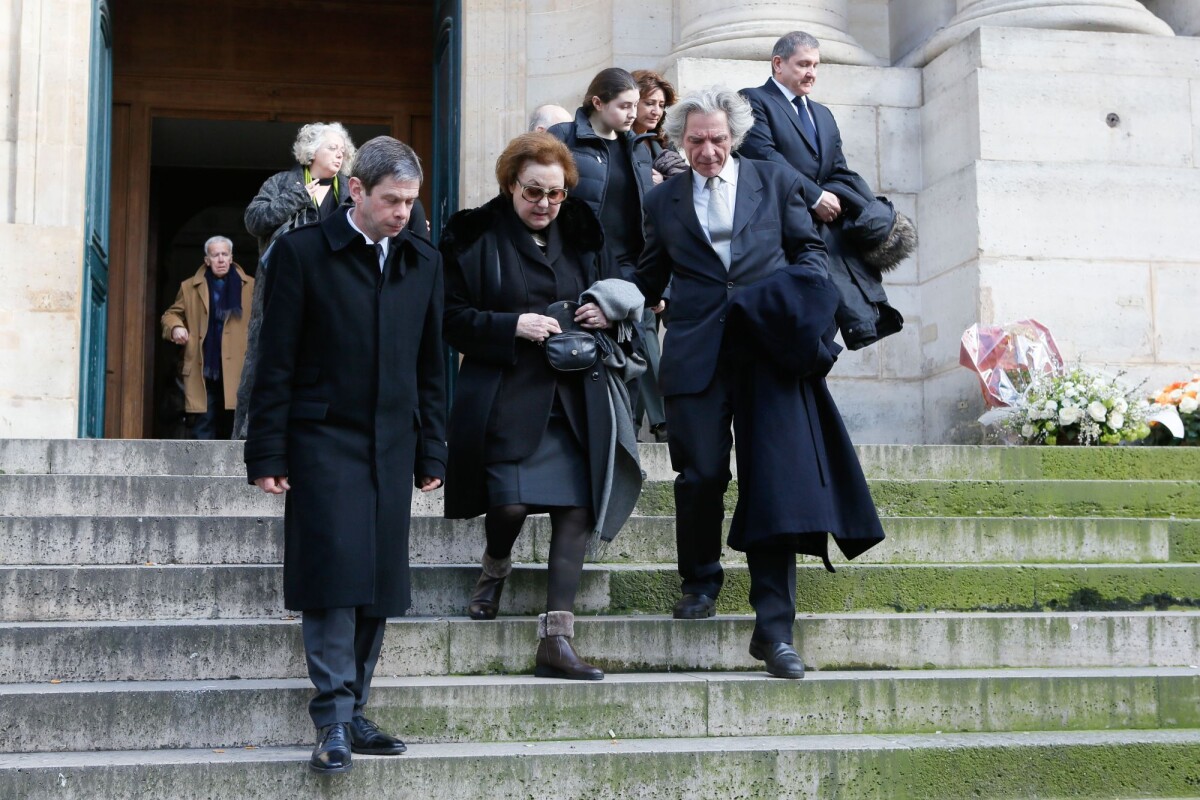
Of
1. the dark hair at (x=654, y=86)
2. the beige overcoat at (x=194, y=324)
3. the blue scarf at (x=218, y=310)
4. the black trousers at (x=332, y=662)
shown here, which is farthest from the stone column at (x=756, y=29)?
the black trousers at (x=332, y=662)

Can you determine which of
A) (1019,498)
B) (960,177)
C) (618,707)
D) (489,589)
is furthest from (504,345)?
(960,177)

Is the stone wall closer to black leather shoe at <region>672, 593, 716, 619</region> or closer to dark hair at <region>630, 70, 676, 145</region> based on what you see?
dark hair at <region>630, 70, 676, 145</region>

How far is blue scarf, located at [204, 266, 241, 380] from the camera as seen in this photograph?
10523 mm

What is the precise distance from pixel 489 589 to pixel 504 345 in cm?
86

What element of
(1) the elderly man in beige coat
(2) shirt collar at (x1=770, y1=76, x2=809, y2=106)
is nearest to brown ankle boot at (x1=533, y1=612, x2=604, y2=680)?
(2) shirt collar at (x1=770, y1=76, x2=809, y2=106)

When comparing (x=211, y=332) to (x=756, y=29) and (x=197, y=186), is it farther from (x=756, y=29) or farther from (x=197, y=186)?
(x=197, y=186)

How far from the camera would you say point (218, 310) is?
10.6 m

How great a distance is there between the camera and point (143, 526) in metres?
5.79


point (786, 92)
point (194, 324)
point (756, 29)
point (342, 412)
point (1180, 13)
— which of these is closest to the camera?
point (342, 412)

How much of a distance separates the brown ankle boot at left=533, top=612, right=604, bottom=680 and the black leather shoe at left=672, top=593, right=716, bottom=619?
1.60ft

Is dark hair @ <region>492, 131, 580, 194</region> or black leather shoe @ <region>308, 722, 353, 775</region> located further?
dark hair @ <region>492, 131, 580, 194</region>

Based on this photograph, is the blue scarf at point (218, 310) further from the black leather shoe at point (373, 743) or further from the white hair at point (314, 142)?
the black leather shoe at point (373, 743)

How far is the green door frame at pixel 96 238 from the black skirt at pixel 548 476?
5.02 meters

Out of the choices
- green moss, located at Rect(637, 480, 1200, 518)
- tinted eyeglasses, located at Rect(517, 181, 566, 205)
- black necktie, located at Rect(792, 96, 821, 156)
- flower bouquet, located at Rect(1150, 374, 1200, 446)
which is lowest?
green moss, located at Rect(637, 480, 1200, 518)
